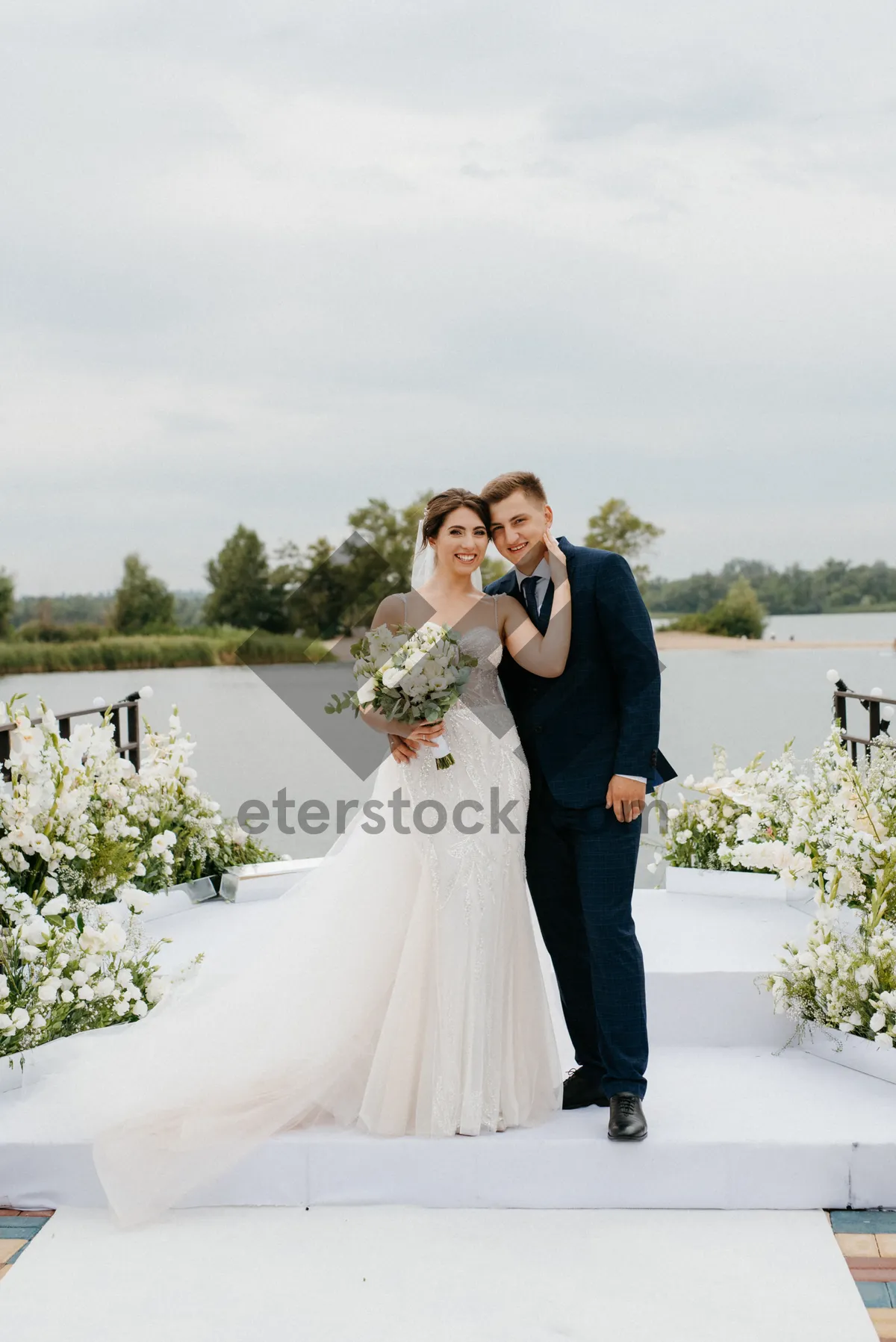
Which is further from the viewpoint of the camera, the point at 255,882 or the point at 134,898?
the point at 255,882

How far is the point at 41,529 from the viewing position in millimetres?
30141

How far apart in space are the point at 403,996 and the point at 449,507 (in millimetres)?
1249

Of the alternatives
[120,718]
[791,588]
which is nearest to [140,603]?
[791,588]

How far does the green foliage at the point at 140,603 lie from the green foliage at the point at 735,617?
10.9 meters

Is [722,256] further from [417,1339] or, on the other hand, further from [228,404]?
[417,1339]

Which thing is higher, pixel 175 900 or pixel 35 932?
pixel 35 932

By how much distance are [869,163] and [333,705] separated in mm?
31663

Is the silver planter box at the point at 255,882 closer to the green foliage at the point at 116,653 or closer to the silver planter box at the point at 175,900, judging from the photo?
the silver planter box at the point at 175,900

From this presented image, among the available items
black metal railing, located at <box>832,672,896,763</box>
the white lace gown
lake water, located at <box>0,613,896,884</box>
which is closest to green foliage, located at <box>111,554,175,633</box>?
lake water, located at <box>0,613,896,884</box>

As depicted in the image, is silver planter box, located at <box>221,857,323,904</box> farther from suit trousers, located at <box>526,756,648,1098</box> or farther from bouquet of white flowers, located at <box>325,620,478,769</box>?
bouquet of white flowers, located at <box>325,620,478,769</box>

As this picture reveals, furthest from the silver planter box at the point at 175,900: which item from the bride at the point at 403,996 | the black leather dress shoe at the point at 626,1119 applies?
the black leather dress shoe at the point at 626,1119

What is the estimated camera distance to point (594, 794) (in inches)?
117

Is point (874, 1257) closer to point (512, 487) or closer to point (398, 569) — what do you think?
point (512, 487)

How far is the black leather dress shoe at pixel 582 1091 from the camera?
122 inches
